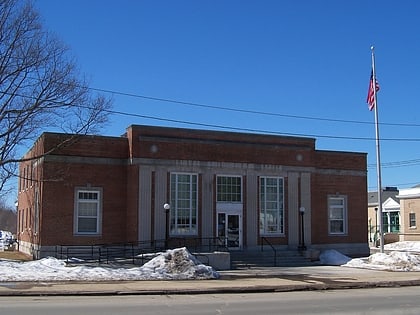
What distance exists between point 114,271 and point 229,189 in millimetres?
12075

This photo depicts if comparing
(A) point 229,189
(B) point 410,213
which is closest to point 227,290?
(A) point 229,189

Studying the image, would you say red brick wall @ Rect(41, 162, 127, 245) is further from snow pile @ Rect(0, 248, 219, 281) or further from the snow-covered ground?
snow pile @ Rect(0, 248, 219, 281)

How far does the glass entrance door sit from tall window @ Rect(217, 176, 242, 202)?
38.2 inches

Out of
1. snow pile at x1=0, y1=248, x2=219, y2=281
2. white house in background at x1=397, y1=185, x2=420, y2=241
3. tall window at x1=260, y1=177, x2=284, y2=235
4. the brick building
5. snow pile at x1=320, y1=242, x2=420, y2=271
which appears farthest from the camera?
white house in background at x1=397, y1=185, x2=420, y2=241

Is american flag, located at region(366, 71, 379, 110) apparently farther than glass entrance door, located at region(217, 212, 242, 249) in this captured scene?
No

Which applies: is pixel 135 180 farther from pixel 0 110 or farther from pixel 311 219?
pixel 311 219

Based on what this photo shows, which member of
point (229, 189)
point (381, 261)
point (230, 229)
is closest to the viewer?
point (381, 261)

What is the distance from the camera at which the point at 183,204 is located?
3338 cm

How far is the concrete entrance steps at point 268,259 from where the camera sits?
105 feet

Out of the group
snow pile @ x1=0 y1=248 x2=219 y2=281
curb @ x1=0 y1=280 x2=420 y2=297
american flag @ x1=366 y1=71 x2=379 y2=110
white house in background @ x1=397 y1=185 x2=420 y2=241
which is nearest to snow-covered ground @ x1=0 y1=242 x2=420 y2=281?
snow pile @ x1=0 y1=248 x2=219 y2=281

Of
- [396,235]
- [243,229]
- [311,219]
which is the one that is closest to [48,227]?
[243,229]

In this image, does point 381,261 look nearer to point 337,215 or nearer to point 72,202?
point 337,215

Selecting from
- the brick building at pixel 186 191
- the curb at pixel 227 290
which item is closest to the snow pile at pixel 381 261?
the brick building at pixel 186 191

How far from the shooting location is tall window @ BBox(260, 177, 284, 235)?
117 feet
